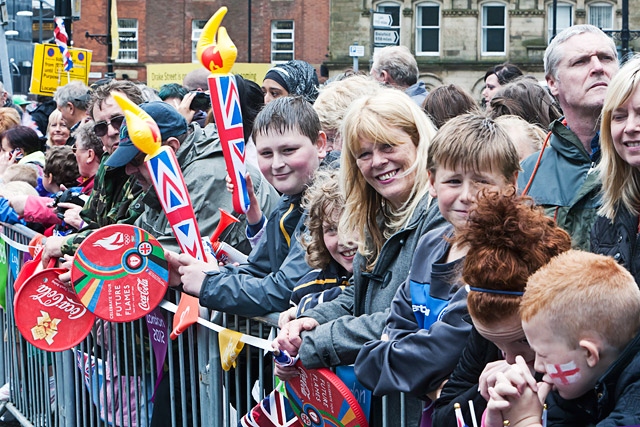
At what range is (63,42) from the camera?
52.2 feet

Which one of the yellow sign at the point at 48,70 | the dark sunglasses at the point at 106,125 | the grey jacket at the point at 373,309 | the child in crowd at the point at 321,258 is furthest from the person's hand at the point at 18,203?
the yellow sign at the point at 48,70

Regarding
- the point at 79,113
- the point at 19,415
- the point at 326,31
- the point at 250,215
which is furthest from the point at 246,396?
the point at 326,31

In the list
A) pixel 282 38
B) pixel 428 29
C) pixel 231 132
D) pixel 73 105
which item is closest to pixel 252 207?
pixel 231 132

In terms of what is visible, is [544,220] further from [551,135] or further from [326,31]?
[326,31]

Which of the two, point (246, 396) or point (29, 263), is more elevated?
point (29, 263)

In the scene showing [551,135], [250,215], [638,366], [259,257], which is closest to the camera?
[638,366]

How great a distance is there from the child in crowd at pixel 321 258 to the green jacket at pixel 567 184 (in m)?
0.76

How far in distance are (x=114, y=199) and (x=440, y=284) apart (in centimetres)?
330

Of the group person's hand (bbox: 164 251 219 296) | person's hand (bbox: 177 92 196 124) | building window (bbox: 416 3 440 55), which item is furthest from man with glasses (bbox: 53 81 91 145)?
building window (bbox: 416 3 440 55)

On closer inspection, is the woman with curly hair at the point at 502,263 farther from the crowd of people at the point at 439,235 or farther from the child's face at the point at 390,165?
the child's face at the point at 390,165

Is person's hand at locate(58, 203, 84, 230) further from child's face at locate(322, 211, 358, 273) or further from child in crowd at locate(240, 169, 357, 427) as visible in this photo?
child's face at locate(322, 211, 358, 273)

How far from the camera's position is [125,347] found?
5156 mm

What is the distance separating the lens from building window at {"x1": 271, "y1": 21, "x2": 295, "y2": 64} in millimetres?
48000

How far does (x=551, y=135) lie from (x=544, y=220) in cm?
151
